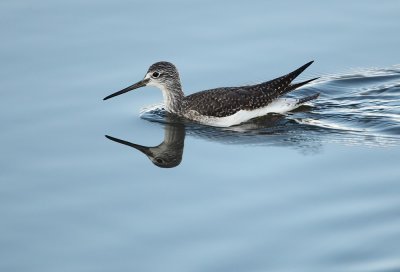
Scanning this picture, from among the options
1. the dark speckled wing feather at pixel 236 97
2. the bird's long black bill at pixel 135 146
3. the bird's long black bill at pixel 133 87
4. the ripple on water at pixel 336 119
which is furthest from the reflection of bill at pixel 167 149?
the bird's long black bill at pixel 133 87

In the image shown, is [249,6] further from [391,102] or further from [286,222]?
[286,222]

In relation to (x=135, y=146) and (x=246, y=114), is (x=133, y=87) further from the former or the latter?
(x=246, y=114)

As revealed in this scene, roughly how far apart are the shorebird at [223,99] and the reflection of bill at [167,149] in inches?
20.8

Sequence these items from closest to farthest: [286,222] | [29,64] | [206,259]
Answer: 1. [206,259]
2. [286,222]
3. [29,64]

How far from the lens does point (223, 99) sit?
1429cm

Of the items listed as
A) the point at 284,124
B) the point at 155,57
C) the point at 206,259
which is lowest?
the point at 206,259

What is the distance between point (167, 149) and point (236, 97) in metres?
1.67

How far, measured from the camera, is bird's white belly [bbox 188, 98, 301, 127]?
14.4 metres

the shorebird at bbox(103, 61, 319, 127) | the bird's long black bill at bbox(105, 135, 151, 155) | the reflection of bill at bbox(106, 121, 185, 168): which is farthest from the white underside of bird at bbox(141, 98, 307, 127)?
the bird's long black bill at bbox(105, 135, 151, 155)

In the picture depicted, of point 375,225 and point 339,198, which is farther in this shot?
point 339,198

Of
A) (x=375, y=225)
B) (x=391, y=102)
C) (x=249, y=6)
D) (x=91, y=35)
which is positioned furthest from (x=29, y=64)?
Result: (x=375, y=225)

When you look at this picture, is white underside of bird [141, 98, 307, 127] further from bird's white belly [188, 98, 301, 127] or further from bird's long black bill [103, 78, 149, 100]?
bird's long black bill [103, 78, 149, 100]

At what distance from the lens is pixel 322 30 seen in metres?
16.0

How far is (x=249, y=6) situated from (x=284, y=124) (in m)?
3.28
